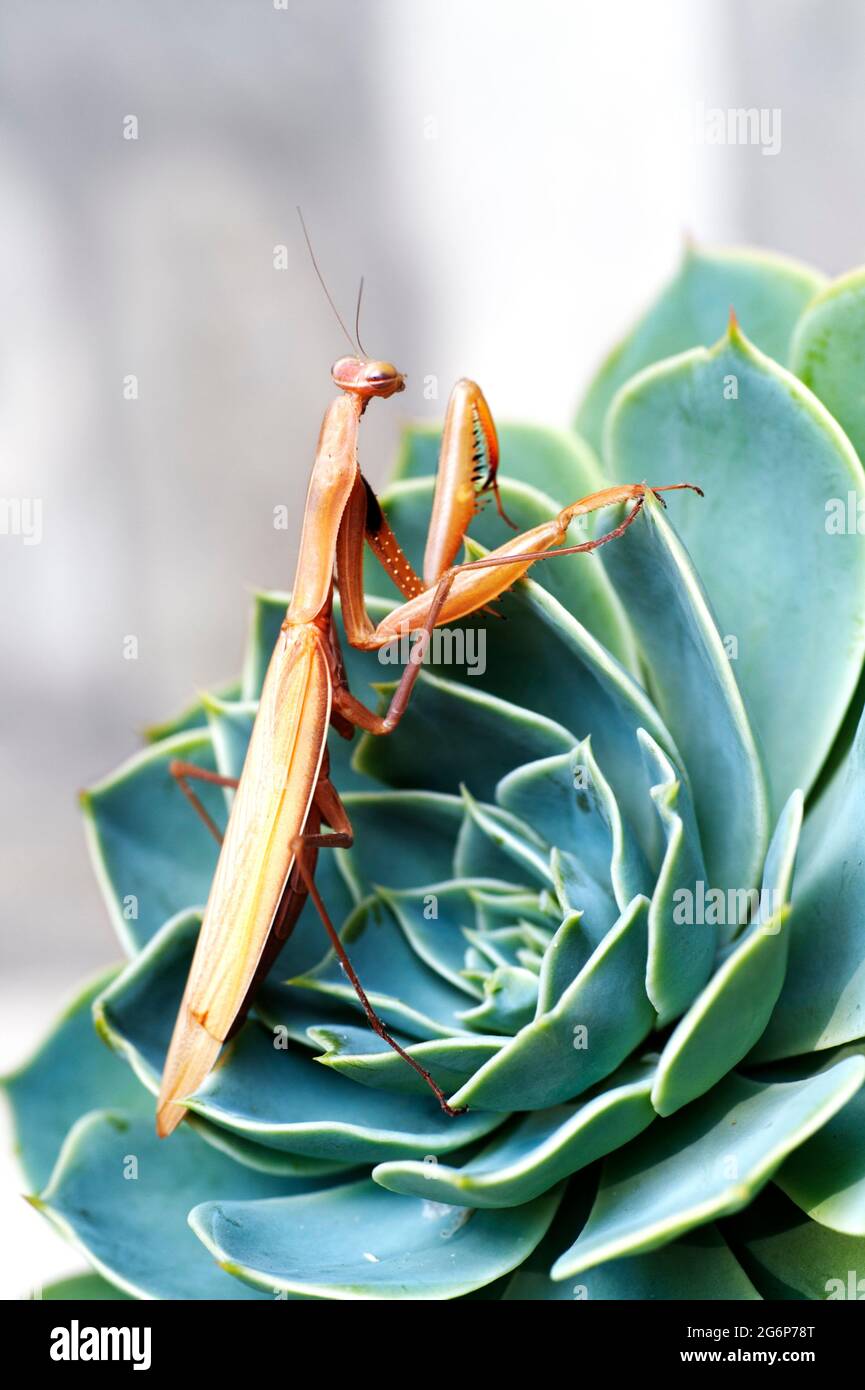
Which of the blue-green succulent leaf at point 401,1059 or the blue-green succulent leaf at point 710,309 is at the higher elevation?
the blue-green succulent leaf at point 710,309

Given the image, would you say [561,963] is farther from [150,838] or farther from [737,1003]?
[150,838]

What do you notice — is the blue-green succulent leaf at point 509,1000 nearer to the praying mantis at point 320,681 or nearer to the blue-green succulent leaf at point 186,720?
the praying mantis at point 320,681

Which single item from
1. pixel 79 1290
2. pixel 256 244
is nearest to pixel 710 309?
pixel 79 1290

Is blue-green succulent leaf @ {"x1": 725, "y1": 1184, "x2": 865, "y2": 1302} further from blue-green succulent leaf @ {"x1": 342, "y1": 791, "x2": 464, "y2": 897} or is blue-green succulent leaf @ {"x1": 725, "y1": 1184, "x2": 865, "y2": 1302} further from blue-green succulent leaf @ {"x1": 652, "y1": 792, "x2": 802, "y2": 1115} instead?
blue-green succulent leaf @ {"x1": 342, "y1": 791, "x2": 464, "y2": 897}

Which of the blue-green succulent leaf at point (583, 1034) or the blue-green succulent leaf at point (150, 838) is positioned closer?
the blue-green succulent leaf at point (583, 1034)

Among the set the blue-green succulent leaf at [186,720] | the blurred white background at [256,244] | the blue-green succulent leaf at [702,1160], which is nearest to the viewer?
the blue-green succulent leaf at [702,1160]

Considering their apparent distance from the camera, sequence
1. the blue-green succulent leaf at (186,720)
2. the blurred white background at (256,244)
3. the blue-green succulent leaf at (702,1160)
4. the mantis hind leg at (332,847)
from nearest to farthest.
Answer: the blue-green succulent leaf at (702,1160) < the mantis hind leg at (332,847) < the blue-green succulent leaf at (186,720) < the blurred white background at (256,244)

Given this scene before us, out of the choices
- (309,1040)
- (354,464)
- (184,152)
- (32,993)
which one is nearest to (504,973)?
(309,1040)

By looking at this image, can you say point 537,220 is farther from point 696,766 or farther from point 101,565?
point 696,766

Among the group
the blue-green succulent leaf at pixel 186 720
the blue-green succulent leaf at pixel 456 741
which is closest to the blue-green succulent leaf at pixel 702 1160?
the blue-green succulent leaf at pixel 456 741

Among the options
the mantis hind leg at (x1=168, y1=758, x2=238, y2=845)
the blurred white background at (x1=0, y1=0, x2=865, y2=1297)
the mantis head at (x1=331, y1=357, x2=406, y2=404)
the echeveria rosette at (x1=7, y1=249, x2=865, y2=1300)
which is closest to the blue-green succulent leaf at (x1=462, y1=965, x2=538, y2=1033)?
the echeveria rosette at (x1=7, y1=249, x2=865, y2=1300)
